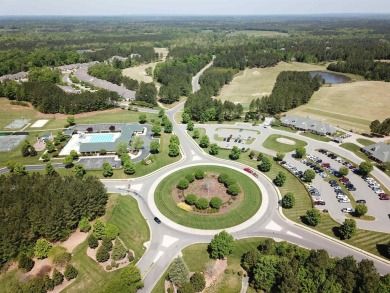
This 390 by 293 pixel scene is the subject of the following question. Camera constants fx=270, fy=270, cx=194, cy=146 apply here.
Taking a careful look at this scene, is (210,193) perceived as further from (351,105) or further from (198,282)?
(351,105)

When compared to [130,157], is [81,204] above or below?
above

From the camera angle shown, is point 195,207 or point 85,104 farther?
point 85,104

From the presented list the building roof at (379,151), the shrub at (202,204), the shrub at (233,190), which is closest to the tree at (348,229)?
the shrub at (233,190)

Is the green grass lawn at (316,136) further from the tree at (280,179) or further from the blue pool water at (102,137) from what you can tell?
the blue pool water at (102,137)

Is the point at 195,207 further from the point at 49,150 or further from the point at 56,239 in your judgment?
the point at 49,150

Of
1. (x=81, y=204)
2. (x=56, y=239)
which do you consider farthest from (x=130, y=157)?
(x=56, y=239)

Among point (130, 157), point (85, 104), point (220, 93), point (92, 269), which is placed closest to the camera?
point (92, 269)
